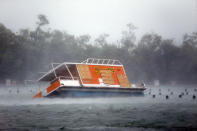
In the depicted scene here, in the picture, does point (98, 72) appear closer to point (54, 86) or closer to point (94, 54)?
point (54, 86)

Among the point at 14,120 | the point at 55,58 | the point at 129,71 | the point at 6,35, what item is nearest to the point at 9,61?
the point at 6,35

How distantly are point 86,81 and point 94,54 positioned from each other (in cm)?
5375

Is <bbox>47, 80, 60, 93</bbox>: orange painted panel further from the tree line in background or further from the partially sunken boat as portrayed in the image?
the tree line in background

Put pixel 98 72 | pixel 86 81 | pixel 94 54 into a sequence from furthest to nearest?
pixel 94 54 < pixel 98 72 < pixel 86 81

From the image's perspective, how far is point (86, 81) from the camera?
30219 millimetres

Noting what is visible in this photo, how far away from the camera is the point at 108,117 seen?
59.4 feet

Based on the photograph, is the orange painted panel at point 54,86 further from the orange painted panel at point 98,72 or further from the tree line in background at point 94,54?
the tree line in background at point 94,54

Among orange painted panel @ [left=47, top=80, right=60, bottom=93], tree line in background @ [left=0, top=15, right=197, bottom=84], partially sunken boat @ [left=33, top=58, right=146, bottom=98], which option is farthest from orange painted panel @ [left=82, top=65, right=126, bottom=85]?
tree line in background @ [left=0, top=15, right=197, bottom=84]

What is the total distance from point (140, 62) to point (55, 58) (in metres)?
20.3

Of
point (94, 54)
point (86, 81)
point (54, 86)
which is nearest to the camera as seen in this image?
point (54, 86)

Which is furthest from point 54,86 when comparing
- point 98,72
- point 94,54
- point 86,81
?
point 94,54

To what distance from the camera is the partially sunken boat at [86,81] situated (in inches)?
1124

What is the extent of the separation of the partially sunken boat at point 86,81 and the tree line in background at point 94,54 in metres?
39.6

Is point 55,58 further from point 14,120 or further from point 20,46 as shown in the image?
point 14,120
